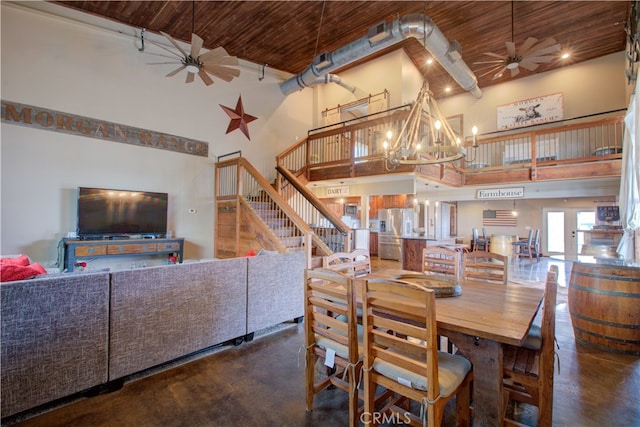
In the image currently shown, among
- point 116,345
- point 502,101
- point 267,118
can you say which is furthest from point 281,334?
point 502,101

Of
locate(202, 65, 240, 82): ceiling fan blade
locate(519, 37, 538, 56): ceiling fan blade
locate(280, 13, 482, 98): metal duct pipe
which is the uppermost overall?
locate(280, 13, 482, 98): metal duct pipe

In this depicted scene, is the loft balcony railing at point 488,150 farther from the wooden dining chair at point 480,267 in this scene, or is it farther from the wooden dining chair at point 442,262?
the wooden dining chair at point 480,267

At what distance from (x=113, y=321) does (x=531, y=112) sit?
10.0m

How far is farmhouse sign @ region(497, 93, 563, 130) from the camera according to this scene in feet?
25.3

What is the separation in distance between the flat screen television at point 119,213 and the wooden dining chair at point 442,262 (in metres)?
4.99

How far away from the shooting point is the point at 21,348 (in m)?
1.87

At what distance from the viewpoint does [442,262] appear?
327cm

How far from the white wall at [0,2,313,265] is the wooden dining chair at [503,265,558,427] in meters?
6.09

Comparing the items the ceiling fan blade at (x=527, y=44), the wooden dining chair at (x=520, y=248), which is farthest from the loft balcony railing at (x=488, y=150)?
the wooden dining chair at (x=520, y=248)

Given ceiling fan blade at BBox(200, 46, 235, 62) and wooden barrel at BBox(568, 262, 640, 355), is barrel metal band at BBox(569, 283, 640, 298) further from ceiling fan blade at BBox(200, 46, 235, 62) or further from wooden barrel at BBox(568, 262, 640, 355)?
ceiling fan blade at BBox(200, 46, 235, 62)

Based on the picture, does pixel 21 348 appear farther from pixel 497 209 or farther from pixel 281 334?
pixel 497 209

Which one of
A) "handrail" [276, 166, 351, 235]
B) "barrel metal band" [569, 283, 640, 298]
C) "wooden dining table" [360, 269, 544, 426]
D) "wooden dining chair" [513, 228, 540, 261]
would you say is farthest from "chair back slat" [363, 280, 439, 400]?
"wooden dining chair" [513, 228, 540, 261]

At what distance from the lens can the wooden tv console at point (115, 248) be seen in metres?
4.58

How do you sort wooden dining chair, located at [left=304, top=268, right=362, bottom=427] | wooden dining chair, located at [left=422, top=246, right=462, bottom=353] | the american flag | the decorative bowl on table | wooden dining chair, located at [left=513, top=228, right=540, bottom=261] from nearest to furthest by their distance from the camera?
1. wooden dining chair, located at [left=304, top=268, right=362, bottom=427]
2. the decorative bowl on table
3. wooden dining chair, located at [left=422, top=246, right=462, bottom=353]
4. wooden dining chair, located at [left=513, top=228, right=540, bottom=261]
5. the american flag
